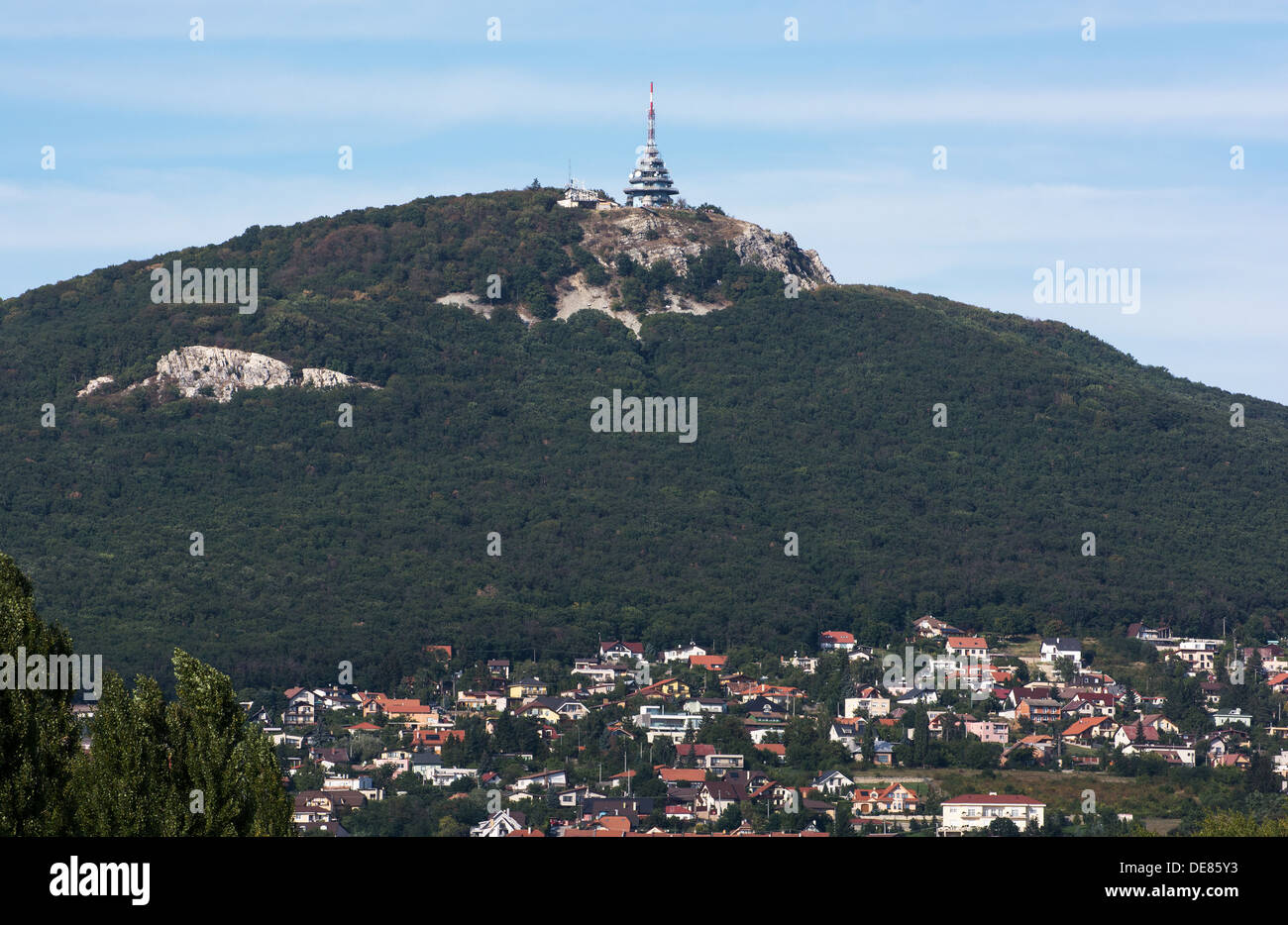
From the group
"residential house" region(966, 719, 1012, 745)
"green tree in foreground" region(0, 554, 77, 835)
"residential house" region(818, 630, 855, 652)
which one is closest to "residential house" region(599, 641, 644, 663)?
"residential house" region(818, 630, 855, 652)

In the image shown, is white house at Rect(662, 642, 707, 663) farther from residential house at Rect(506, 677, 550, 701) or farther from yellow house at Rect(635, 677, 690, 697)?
residential house at Rect(506, 677, 550, 701)

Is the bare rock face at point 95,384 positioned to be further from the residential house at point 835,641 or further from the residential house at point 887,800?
the residential house at point 887,800

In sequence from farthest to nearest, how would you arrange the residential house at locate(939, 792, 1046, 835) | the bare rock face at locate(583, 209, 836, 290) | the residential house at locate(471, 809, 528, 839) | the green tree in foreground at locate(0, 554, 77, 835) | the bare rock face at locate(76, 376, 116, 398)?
the bare rock face at locate(583, 209, 836, 290) < the bare rock face at locate(76, 376, 116, 398) < the residential house at locate(939, 792, 1046, 835) < the residential house at locate(471, 809, 528, 839) < the green tree in foreground at locate(0, 554, 77, 835)

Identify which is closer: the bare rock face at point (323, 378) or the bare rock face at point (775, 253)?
the bare rock face at point (323, 378)

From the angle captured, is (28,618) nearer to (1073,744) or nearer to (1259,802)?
(1259,802)

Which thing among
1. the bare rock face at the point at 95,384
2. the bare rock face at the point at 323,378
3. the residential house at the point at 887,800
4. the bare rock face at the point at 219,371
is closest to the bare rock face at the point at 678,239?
the bare rock face at the point at 323,378

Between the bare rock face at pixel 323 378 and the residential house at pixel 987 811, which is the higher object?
the bare rock face at pixel 323 378
